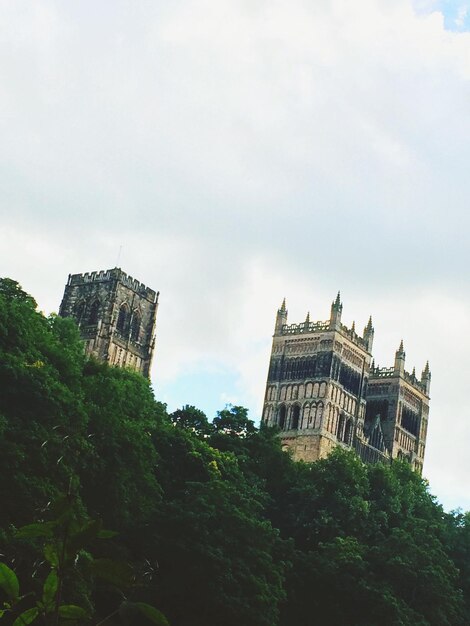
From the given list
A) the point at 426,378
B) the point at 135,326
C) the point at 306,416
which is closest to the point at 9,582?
the point at 135,326

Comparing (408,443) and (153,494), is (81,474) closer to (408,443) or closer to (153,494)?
(153,494)

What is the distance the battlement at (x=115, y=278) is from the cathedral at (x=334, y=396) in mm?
21044

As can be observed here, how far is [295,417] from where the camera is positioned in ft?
387

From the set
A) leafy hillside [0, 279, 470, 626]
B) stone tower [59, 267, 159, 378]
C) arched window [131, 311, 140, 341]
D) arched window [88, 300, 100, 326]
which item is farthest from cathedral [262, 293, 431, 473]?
leafy hillside [0, 279, 470, 626]

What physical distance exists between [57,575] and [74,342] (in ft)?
218

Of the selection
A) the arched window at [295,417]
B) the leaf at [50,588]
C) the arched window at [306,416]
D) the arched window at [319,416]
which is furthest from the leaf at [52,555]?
the arched window at [295,417]

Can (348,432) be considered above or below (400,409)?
below

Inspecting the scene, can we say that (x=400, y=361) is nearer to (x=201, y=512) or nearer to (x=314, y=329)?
(x=314, y=329)

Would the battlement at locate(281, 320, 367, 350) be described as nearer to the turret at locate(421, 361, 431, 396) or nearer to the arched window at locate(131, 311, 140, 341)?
the turret at locate(421, 361, 431, 396)

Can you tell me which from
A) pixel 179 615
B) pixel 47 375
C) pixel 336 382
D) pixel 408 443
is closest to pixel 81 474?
pixel 47 375

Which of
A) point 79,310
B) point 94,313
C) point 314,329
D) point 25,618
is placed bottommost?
point 25,618

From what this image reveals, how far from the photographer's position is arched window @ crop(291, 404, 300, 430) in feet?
386

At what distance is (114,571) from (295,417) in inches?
4488

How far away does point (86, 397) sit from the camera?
53.5 m
